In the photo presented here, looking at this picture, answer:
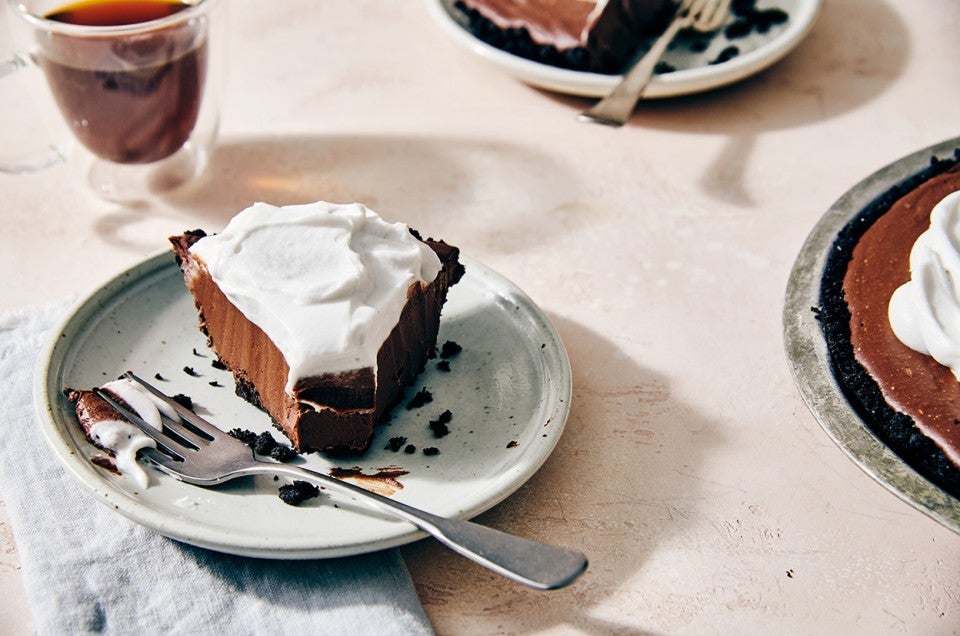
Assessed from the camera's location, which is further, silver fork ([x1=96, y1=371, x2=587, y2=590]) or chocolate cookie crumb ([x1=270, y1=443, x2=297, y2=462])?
chocolate cookie crumb ([x1=270, y1=443, x2=297, y2=462])

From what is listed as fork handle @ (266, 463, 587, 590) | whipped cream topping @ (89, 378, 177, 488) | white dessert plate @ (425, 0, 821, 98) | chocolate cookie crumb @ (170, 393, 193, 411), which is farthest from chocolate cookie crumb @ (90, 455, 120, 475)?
white dessert plate @ (425, 0, 821, 98)

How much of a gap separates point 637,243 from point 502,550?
2.72 ft

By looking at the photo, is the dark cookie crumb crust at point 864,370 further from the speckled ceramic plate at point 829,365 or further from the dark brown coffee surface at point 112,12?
the dark brown coffee surface at point 112,12

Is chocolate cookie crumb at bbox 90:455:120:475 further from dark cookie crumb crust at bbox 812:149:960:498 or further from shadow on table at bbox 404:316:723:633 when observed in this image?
dark cookie crumb crust at bbox 812:149:960:498

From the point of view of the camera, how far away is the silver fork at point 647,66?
1.83 metres

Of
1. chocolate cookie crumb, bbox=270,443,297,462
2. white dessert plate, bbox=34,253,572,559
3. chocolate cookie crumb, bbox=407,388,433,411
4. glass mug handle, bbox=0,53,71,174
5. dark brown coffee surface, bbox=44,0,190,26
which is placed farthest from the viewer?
glass mug handle, bbox=0,53,71,174

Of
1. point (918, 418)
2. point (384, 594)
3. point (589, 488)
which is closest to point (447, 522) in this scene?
point (384, 594)

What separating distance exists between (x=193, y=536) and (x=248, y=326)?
302mm

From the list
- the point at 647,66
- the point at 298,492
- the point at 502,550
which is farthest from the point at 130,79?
the point at 502,550

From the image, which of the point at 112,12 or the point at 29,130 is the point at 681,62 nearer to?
the point at 112,12

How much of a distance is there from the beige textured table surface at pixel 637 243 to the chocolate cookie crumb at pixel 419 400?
0.62 feet

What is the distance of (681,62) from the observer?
2115 mm

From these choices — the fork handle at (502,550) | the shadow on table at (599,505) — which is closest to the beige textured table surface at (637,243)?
the shadow on table at (599,505)

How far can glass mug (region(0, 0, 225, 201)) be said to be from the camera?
5.36ft
